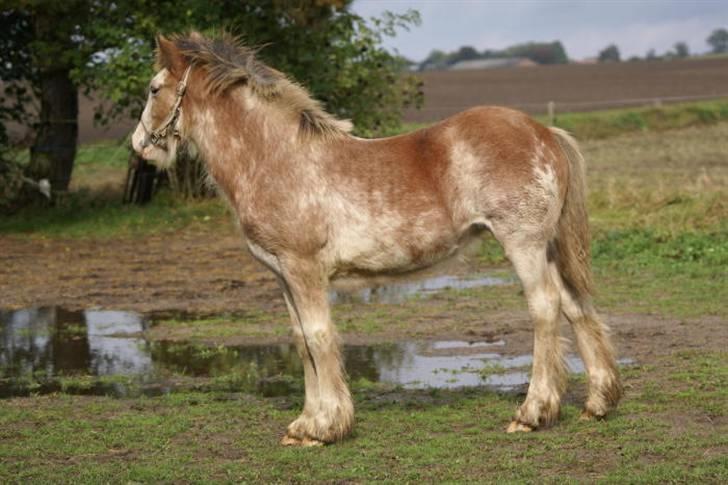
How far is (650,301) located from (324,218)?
581cm

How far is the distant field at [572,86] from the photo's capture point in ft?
144

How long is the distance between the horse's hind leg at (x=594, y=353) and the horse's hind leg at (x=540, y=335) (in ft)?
0.98

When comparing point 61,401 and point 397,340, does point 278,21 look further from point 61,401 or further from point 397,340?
point 61,401

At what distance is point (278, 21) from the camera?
66.9ft

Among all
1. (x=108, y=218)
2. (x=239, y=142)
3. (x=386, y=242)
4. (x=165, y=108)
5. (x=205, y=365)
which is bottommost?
(x=108, y=218)

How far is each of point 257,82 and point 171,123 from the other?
67cm

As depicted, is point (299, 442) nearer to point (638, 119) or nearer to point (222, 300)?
point (222, 300)

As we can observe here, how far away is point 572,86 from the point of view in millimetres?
57781

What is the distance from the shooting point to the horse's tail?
7961mm

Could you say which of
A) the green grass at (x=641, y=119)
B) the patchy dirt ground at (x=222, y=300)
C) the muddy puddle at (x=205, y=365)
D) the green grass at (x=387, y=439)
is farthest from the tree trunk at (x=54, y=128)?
the green grass at (x=641, y=119)

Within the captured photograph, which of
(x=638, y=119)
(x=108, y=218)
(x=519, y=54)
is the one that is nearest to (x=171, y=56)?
(x=108, y=218)

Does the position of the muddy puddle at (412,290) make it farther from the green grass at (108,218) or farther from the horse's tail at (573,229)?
the green grass at (108,218)

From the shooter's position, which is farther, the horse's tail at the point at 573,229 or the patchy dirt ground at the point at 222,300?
the patchy dirt ground at the point at 222,300

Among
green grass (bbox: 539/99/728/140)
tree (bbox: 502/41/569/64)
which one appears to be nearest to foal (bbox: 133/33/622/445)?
green grass (bbox: 539/99/728/140)
